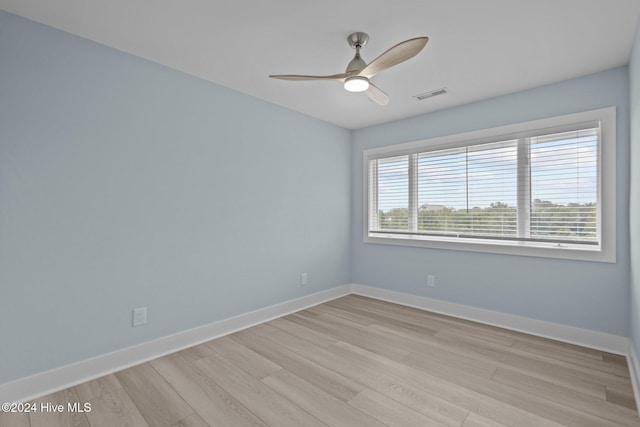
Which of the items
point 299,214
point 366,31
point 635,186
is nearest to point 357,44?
point 366,31

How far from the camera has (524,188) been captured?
9.93ft

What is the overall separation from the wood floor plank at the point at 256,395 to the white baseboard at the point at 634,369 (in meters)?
1.98

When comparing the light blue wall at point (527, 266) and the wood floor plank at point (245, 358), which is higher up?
the light blue wall at point (527, 266)

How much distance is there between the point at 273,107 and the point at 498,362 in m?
3.18

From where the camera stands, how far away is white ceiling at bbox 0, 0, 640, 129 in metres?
1.80

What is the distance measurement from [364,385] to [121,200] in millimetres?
2208

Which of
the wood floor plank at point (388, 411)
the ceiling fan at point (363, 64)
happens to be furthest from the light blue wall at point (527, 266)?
the wood floor plank at point (388, 411)

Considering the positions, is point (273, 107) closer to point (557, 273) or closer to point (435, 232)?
point (435, 232)

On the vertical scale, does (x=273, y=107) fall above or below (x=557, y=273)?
above

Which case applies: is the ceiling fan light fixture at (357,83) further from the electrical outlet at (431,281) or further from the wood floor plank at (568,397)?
the electrical outlet at (431,281)

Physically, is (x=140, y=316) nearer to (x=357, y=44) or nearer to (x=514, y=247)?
(x=357, y=44)

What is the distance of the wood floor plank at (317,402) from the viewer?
66.6 inches

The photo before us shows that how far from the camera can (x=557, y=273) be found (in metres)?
2.78

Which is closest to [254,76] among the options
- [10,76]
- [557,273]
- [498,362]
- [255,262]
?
[10,76]
